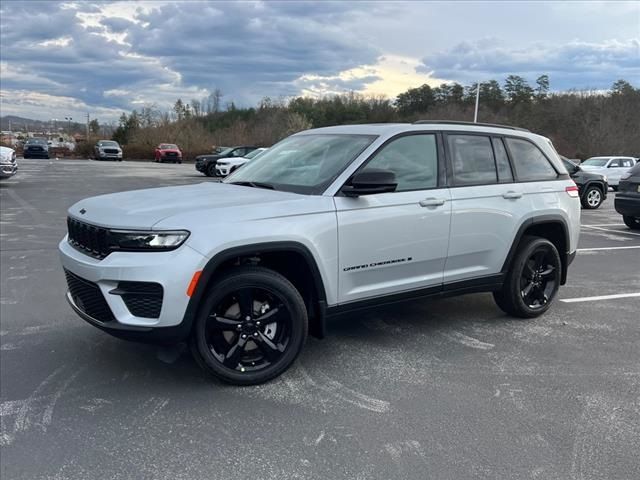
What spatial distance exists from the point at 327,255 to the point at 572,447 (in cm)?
190

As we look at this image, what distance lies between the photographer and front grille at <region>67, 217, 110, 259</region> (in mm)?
3518

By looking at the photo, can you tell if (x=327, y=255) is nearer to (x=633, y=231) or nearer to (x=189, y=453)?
(x=189, y=453)

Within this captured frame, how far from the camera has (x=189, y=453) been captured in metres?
2.97

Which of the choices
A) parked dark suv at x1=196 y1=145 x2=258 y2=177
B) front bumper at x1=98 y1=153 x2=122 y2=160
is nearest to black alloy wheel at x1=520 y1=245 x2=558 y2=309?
parked dark suv at x1=196 y1=145 x2=258 y2=177

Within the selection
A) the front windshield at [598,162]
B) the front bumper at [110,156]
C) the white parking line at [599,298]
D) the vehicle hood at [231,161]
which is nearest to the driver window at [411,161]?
the white parking line at [599,298]

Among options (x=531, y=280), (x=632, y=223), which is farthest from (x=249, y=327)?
(x=632, y=223)

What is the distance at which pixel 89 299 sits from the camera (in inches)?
143

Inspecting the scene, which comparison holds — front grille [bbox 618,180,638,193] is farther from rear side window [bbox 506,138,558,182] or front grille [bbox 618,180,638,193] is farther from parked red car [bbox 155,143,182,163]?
parked red car [bbox 155,143,182,163]

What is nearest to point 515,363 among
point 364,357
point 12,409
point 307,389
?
point 364,357

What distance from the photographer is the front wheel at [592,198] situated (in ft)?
54.5

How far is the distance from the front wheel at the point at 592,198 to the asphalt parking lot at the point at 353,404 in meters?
12.4

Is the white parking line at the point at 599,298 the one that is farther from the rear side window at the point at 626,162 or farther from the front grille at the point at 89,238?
the rear side window at the point at 626,162

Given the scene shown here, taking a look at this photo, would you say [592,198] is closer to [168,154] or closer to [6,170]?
[6,170]

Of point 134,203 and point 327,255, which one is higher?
point 134,203
